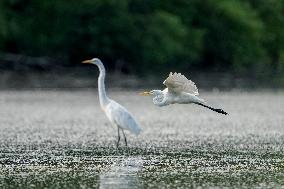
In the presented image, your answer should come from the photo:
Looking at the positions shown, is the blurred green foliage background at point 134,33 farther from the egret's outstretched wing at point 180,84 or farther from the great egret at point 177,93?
the egret's outstretched wing at point 180,84

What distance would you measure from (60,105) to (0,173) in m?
20.6

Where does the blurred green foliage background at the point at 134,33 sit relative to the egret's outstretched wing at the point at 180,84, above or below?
above

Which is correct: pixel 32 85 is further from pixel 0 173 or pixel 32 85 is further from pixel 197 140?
pixel 0 173

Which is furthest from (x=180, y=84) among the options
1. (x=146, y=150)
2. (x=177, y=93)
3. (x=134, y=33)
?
(x=134, y=33)

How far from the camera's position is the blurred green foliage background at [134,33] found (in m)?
54.8

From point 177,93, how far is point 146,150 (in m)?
1.16

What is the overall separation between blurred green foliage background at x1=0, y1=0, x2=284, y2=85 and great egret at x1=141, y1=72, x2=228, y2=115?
114 ft

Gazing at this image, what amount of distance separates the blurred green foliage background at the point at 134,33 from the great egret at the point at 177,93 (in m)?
34.6

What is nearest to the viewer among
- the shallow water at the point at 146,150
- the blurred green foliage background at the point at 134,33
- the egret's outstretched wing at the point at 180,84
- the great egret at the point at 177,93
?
the shallow water at the point at 146,150

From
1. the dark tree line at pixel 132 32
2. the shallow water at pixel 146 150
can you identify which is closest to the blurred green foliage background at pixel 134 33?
the dark tree line at pixel 132 32

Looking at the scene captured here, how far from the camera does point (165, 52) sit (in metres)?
57.4

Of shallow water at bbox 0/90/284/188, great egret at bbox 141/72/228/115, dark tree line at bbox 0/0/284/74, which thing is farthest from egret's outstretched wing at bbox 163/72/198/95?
dark tree line at bbox 0/0/284/74

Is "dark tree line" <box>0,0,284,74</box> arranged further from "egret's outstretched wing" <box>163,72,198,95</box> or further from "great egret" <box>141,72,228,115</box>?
"egret's outstretched wing" <box>163,72,198,95</box>

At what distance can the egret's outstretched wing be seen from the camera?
57.1 feet
